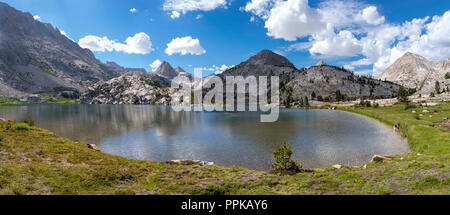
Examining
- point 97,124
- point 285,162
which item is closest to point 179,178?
point 285,162

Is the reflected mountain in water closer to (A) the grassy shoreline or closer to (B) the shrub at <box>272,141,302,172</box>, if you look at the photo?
(A) the grassy shoreline

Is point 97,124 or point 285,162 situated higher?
point 285,162

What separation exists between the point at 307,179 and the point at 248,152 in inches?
802

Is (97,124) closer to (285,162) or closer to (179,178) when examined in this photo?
(179,178)

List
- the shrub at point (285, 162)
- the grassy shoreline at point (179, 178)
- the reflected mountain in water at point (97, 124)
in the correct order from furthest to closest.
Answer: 1. the reflected mountain in water at point (97, 124)
2. the shrub at point (285, 162)
3. the grassy shoreline at point (179, 178)

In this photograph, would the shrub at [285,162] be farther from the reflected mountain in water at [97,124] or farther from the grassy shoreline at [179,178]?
the reflected mountain in water at [97,124]

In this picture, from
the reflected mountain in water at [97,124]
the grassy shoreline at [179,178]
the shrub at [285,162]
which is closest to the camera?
the grassy shoreline at [179,178]

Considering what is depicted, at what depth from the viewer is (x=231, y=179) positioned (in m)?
23.4

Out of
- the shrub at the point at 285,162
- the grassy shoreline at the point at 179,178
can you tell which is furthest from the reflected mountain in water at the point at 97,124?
the shrub at the point at 285,162

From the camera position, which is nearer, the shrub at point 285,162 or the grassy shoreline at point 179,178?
the grassy shoreline at point 179,178

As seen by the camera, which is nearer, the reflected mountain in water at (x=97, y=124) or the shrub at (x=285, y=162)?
the shrub at (x=285, y=162)

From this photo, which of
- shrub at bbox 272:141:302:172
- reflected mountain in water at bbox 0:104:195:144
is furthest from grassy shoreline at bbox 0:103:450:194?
reflected mountain in water at bbox 0:104:195:144
